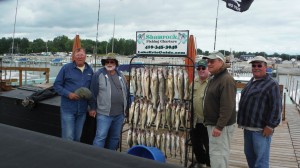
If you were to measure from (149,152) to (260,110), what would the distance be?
1558 mm

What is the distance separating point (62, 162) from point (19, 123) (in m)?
4.40

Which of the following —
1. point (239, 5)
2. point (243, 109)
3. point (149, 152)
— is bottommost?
point (149, 152)

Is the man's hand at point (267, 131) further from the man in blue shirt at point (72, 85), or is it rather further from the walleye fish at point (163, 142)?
the man in blue shirt at point (72, 85)

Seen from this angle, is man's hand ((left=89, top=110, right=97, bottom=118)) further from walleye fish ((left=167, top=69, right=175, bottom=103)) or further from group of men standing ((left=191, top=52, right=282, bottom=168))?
group of men standing ((left=191, top=52, right=282, bottom=168))

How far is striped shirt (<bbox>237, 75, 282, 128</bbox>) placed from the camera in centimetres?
335

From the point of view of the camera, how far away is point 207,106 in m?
3.46

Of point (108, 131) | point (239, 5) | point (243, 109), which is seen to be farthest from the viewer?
point (239, 5)

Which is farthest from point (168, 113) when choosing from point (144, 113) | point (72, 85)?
point (72, 85)

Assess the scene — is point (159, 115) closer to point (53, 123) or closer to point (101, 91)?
point (101, 91)

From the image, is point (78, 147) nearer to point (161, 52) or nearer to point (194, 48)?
point (161, 52)

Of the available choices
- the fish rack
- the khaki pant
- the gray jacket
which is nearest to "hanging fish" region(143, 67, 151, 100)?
the fish rack

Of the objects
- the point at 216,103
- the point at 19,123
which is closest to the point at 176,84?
the point at 216,103

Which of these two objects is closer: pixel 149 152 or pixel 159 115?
pixel 149 152

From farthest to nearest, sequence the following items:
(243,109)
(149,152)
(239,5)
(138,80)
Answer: (239,5) → (138,80) → (149,152) → (243,109)
